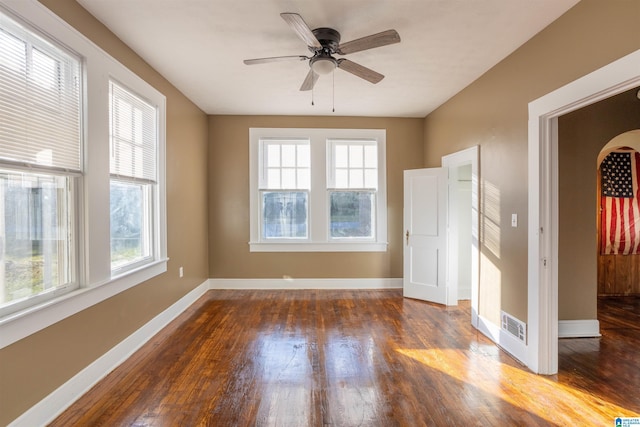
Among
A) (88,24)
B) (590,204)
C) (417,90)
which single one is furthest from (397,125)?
(88,24)

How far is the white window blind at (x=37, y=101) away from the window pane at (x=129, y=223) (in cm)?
63

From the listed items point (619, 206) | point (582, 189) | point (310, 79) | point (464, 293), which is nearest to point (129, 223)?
point (310, 79)

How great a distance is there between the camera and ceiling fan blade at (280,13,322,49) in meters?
1.99

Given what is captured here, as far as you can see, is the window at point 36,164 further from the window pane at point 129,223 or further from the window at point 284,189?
the window at point 284,189

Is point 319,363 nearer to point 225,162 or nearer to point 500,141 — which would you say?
point 500,141

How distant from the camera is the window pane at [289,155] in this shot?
5.34m

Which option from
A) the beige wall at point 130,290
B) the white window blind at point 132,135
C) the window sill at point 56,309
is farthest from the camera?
the white window blind at point 132,135

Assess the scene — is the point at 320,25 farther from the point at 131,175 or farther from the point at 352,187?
the point at 352,187

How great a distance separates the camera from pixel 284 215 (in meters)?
5.36

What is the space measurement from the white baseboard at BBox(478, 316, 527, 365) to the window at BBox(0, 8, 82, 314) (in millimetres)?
3677

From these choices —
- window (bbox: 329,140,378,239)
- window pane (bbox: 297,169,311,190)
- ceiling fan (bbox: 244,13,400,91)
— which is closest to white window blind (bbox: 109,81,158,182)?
ceiling fan (bbox: 244,13,400,91)

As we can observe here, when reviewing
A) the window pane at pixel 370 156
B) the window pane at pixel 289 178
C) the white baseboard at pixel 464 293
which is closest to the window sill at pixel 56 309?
the window pane at pixel 289 178

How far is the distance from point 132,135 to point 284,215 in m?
2.66

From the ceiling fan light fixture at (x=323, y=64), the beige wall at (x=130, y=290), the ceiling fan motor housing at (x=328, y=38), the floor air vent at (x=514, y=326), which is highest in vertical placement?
the ceiling fan motor housing at (x=328, y=38)
